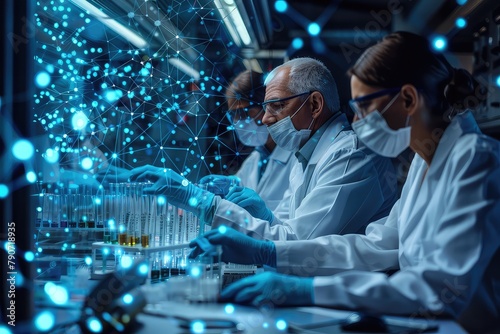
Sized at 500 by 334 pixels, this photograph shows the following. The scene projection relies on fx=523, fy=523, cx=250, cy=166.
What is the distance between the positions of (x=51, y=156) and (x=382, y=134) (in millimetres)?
1564

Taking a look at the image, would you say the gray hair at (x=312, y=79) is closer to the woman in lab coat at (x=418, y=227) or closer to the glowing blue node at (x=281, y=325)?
the woman in lab coat at (x=418, y=227)

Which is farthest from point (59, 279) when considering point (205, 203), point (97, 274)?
point (205, 203)

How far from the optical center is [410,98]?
1.81 m

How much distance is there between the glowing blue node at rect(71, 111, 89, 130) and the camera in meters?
2.65

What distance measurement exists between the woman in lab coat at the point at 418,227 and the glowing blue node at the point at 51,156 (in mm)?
950

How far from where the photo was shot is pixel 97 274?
2.10 meters

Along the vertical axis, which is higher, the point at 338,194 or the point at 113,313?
the point at 338,194

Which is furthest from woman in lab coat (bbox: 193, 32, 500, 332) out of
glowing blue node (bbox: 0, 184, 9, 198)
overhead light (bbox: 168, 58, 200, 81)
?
overhead light (bbox: 168, 58, 200, 81)

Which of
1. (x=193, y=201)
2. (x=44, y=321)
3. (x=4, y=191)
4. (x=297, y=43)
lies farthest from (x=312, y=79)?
(x=44, y=321)

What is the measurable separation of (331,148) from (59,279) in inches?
58.5

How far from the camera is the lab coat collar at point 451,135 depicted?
1.82 meters

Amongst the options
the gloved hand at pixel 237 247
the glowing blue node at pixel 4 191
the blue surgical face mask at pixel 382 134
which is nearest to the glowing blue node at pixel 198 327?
the gloved hand at pixel 237 247

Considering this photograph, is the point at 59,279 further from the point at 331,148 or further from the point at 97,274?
the point at 331,148

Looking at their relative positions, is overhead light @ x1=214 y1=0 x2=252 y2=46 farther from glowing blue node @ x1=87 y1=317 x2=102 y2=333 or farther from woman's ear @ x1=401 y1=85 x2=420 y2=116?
glowing blue node @ x1=87 y1=317 x2=102 y2=333
